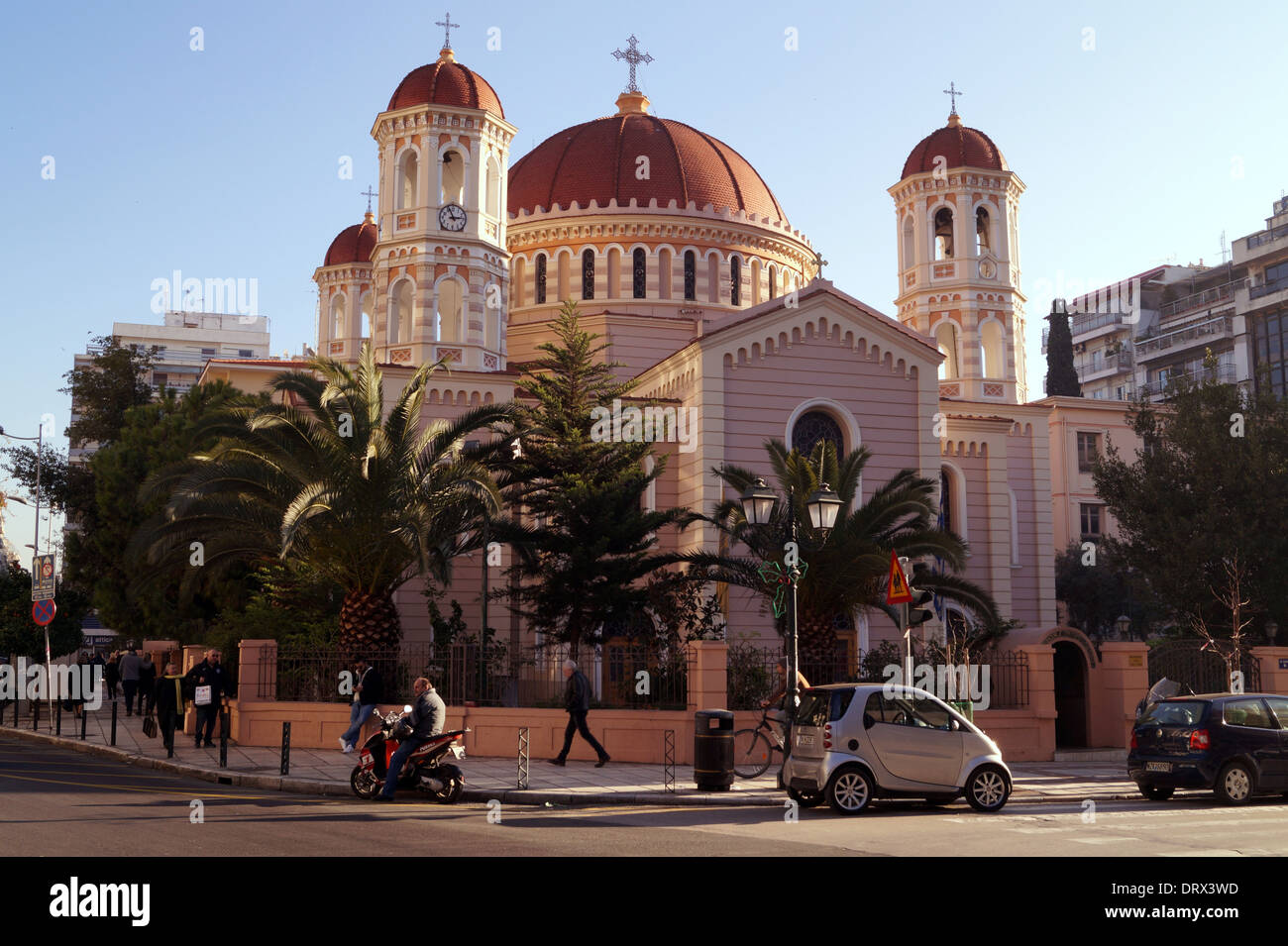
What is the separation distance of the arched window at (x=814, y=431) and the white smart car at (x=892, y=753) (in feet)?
50.6

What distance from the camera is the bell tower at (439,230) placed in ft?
109

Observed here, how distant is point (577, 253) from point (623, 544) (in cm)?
1733

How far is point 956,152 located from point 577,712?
2684cm

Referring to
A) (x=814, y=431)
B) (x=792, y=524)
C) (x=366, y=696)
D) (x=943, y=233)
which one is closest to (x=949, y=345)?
(x=943, y=233)

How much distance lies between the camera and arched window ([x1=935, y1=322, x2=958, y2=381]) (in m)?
38.9

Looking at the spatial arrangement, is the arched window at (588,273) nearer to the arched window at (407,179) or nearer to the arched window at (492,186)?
the arched window at (492,186)

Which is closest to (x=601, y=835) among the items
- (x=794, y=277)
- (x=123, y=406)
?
(x=794, y=277)

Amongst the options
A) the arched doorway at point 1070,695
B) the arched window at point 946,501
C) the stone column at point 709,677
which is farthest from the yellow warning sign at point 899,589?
the arched window at point 946,501

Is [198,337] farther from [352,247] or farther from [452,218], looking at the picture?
[452,218]

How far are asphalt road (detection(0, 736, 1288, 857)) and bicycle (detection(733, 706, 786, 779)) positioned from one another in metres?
2.63

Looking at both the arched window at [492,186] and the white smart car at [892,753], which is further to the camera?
the arched window at [492,186]

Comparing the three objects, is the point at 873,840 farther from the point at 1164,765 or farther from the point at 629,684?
the point at 629,684

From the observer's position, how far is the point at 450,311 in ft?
112

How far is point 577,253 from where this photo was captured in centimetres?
3841
